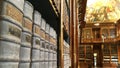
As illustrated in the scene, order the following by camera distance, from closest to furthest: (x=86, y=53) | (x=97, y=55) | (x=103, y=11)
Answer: (x=86, y=53), (x=97, y=55), (x=103, y=11)

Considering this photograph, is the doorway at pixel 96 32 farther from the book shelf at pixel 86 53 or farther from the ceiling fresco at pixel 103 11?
the ceiling fresco at pixel 103 11

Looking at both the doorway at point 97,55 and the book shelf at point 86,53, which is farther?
the book shelf at point 86,53

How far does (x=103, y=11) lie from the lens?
27.9m

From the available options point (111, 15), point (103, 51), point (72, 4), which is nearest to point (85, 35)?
point (103, 51)

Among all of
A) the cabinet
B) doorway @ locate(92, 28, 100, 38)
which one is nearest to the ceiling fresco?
doorway @ locate(92, 28, 100, 38)

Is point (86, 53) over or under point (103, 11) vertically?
A: under

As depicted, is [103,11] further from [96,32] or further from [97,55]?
[97,55]

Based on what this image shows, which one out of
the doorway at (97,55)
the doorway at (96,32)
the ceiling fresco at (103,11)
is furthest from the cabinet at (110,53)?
the ceiling fresco at (103,11)

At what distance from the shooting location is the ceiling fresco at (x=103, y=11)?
2692 cm

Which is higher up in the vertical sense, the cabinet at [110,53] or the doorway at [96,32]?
the doorway at [96,32]

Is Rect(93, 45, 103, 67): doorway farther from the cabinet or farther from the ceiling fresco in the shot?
the ceiling fresco

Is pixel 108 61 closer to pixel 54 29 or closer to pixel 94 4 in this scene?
pixel 94 4

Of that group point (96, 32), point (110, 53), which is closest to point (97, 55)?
point (110, 53)

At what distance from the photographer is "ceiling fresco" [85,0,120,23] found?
2692cm
